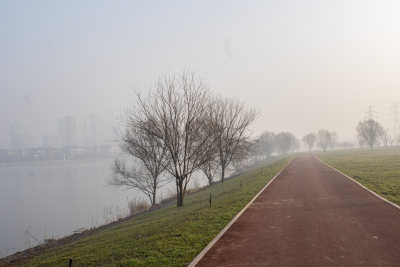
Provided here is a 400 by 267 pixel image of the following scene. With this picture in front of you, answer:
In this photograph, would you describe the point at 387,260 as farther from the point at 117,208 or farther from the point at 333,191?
the point at 117,208

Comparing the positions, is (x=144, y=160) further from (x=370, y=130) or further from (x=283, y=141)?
(x=283, y=141)

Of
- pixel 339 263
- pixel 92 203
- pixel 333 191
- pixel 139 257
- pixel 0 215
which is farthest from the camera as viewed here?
pixel 92 203

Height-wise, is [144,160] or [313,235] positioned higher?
Answer: [144,160]

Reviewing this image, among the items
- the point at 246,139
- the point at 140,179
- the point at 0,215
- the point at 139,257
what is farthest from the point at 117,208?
the point at 139,257

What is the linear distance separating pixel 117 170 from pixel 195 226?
22.1 m

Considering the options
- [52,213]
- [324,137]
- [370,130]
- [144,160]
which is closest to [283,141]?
[324,137]

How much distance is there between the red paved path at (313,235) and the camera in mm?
6551

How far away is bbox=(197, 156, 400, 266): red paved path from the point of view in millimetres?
6551

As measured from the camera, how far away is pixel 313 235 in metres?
8.33

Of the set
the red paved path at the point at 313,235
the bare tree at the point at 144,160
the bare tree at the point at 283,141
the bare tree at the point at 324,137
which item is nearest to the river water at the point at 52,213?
the bare tree at the point at 144,160

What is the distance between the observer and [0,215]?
94.4ft

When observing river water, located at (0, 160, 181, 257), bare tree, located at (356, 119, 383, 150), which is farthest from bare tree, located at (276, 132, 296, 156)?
river water, located at (0, 160, 181, 257)

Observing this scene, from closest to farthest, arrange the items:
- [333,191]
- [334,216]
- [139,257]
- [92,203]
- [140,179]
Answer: [139,257], [334,216], [333,191], [140,179], [92,203]

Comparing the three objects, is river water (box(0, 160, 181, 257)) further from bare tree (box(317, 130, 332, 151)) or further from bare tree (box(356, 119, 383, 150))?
bare tree (box(317, 130, 332, 151))
